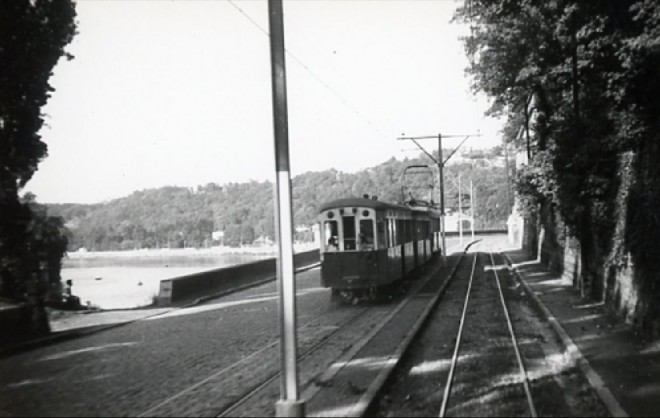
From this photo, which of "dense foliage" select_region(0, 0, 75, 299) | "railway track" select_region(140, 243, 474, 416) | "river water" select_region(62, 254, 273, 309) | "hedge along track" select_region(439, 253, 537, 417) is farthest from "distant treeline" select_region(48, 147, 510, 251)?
"railway track" select_region(140, 243, 474, 416)

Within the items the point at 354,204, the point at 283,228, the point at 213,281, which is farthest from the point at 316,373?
the point at 213,281

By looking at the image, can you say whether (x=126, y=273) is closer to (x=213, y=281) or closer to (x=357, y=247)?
(x=213, y=281)

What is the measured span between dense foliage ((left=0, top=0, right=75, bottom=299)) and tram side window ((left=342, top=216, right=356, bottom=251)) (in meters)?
8.39

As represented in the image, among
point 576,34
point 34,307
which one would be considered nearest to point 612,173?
point 576,34

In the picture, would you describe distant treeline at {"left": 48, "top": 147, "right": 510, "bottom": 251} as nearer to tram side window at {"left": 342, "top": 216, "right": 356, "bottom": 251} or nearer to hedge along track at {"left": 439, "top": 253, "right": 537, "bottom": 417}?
tram side window at {"left": 342, "top": 216, "right": 356, "bottom": 251}

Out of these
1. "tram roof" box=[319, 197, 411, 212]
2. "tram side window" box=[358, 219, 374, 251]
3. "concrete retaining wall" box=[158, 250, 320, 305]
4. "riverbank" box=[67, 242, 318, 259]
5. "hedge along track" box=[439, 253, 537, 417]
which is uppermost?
"tram roof" box=[319, 197, 411, 212]

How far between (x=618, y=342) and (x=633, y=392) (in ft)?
10.7

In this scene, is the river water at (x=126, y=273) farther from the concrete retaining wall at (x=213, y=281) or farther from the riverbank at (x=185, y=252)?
the concrete retaining wall at (x=213, y=281)

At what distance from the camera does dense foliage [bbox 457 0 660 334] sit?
11180 mm

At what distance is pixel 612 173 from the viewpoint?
14.9 m

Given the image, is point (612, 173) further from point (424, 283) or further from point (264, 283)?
point (264, 283)

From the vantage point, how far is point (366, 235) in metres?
17.5

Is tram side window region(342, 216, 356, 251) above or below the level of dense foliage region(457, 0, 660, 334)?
below

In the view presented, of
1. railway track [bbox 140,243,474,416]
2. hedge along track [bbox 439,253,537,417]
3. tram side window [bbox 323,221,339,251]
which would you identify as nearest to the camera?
hedge along track [bbox 439,253,537,417]
